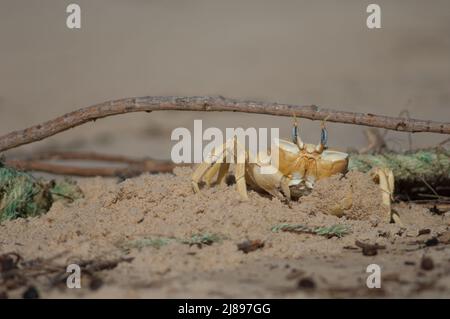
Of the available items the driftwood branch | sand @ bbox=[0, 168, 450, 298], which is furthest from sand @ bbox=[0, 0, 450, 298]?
the driftwood branch

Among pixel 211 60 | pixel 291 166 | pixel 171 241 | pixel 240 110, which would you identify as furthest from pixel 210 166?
pixel 211 60

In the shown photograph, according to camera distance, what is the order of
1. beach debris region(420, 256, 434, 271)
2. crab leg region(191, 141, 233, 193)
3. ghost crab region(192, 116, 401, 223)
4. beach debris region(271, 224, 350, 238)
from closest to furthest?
beach debris region(420, 256, 434, 271), beach debris region(271, 224, 350, 238), crab leg region(191, 141, 233, 193), ghost crab region(192, 116, 401, 223)

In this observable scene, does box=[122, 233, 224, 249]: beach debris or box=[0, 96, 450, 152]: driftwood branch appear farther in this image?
box=[0, 96, 450, 152]: driftwood branch

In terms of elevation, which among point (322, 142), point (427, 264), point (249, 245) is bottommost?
point (427, 264)

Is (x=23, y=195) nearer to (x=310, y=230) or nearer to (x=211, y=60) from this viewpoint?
(x=310, y=230)

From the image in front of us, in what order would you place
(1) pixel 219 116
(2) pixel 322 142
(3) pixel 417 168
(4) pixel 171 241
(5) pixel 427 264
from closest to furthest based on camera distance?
1. (5) pixel 427 264
2. (4) pixel 171 241
3. (2) pixel 322 142
4. (3) pixel 417 168
5. (1) pixel 219 116

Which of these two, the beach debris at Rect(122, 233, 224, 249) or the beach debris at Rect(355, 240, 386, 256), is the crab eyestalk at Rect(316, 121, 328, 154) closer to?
the beach debris at Rect(355, 240, 386, 256)

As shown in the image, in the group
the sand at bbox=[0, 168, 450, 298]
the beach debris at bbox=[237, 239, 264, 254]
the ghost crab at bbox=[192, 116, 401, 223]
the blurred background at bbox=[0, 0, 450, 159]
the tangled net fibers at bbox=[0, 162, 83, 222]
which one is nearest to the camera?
the sand at bbox=[0, 168, 450, 298]
